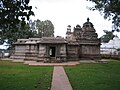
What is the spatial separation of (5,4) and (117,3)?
10452 mm

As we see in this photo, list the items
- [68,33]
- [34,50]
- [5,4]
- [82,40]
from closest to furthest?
[5,4] < [34,50] < [82,40] < [68,33]

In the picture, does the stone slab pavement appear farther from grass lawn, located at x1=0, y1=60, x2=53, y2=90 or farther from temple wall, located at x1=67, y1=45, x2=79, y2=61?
temple wall, located at x1=67, y1=45, x2=79, y2=61

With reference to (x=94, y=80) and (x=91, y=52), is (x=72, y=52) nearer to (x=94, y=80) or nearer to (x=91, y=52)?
(x=91, y=52)

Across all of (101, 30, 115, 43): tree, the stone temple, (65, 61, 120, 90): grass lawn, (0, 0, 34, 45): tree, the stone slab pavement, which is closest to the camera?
(0, 0, 34, 45): tree

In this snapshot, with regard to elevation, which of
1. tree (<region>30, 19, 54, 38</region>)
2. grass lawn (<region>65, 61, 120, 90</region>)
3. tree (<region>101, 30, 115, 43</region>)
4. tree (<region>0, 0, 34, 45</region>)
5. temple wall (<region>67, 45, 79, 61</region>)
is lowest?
grass lawn (<region>65, 61, 120, 90</region>)

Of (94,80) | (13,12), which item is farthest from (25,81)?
(13,12)

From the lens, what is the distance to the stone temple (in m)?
38.0

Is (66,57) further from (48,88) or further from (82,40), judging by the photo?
(48,88)

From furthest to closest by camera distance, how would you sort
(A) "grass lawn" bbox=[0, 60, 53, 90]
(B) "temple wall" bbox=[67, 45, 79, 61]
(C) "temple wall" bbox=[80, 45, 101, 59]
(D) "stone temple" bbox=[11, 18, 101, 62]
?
(C) "temple wall" bbox=[80, 45, 101, 59]
(B) "temple wall" bbox=[67, 45, 79, 61]
(D) "stone temple" bbox=[11, 18, 101, 62]
(A) "grass lawn" bbox=[0, 60, 53, 90]

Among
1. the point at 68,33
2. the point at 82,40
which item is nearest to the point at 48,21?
the point at 68,33

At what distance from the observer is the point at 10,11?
9.43 meters

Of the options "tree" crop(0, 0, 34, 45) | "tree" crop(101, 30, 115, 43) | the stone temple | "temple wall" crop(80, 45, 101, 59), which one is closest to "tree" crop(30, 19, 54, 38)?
"tree" crop(101, 30, 115, 43)

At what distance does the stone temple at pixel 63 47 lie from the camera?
38031 mm

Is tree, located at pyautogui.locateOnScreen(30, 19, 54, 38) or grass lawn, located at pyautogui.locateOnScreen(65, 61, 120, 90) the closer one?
grass lawn, located at pyautogui.locateOnScreen(65, 61, 120, 90)
